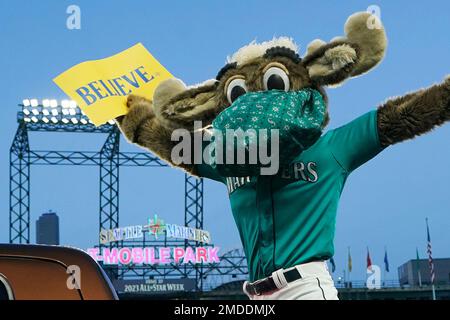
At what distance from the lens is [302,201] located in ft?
12.4

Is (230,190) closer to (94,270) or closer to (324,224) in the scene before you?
(324,224)

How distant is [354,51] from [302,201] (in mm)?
800

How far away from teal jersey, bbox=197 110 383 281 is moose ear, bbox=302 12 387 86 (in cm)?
26

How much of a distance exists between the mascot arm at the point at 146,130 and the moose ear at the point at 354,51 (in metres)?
0.99

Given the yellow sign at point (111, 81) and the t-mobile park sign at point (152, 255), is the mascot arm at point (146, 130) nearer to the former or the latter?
the yellow sign at point (111, 81)

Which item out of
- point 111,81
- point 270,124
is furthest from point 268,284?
point 111,81

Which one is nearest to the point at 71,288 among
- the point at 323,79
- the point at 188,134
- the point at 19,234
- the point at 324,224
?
the point at 324,224

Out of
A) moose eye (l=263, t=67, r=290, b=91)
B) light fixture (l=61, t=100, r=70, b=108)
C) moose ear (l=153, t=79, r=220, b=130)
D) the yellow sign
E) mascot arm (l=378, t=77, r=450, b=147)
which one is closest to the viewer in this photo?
mascot arm (l=378, t=77, r=450, b=147)

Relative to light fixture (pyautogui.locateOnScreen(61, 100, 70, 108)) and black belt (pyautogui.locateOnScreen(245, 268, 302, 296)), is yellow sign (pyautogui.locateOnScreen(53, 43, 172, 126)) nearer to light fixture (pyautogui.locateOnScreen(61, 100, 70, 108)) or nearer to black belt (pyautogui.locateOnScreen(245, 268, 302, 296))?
black belt (pyautogui.locateOnScreen(245, 268, 302, 296))

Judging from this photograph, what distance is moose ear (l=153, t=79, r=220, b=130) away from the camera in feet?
14.2

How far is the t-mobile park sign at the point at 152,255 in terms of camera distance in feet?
113

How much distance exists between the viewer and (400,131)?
149 inches

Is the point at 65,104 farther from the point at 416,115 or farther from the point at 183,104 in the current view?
the point at 416,115

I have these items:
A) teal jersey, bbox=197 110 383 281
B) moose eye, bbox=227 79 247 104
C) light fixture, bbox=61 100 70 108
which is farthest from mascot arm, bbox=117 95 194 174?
light fixture, bbox=61 100 70 108
